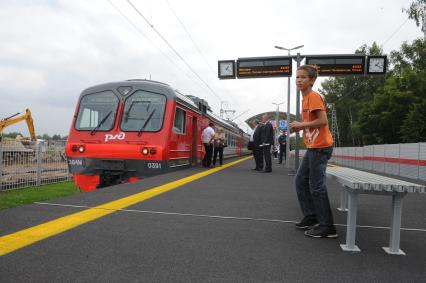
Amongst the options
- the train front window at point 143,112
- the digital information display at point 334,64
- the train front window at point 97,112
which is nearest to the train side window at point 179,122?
the train front window at point 143,112

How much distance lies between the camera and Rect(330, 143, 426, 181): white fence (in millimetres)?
13587

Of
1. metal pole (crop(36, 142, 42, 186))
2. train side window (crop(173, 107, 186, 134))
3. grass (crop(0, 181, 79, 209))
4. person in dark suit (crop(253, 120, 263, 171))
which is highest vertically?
train side window (crop(173, 107, 186, 134))

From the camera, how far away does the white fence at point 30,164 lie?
1112 cm

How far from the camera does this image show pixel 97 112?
10.4 metres

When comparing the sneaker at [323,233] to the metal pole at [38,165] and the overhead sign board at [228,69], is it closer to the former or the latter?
the metal pole at [38,165]

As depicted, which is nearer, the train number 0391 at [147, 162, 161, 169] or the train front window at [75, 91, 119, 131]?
the train number 0391 at [147, 162, 161, 169]

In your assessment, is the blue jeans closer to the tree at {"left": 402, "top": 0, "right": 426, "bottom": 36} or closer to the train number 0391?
the train number 0391

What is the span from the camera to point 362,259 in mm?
3352

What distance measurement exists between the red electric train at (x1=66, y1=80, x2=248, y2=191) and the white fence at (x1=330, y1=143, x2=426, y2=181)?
8077 mm

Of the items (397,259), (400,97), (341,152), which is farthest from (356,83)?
(397,259)

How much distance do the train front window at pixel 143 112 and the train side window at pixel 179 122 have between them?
1.78 ft

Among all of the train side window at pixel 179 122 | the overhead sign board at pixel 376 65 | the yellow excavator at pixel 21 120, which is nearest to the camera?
the train side window at pixel 179 122

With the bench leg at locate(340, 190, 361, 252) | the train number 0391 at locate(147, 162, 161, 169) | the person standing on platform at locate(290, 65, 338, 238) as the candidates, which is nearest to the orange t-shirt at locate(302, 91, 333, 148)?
the person standing on platform at locate(290, 65, 338, 238)

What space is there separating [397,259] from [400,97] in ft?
149
